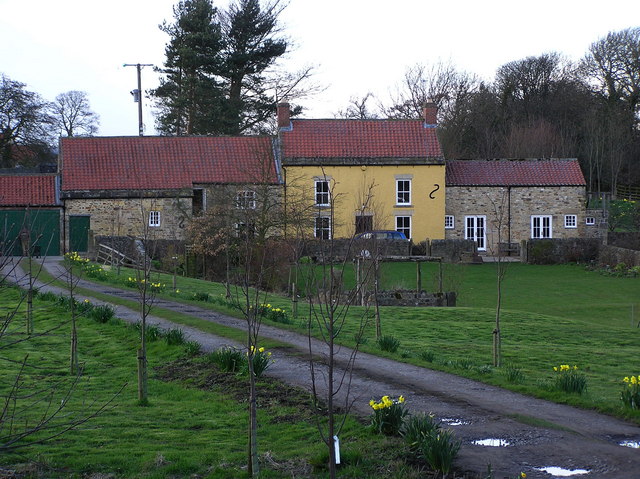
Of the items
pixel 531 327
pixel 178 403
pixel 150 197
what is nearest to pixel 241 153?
pixel 150 197

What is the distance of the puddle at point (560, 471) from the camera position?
27.5 feet

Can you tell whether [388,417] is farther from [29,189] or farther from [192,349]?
[29,189]

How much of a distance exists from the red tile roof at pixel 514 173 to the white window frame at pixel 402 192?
2.45m

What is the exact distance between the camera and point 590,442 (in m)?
9.52

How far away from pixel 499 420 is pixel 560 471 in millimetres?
2018

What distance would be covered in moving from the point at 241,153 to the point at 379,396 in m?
33.9

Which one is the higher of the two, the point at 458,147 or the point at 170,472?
the point at 458,147

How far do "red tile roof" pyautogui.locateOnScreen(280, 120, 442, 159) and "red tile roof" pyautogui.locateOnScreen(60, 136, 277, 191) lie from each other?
207 centimetres

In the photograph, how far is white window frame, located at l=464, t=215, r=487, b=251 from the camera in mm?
45938

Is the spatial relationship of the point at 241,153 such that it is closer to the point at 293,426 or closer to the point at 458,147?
the point at 458,147

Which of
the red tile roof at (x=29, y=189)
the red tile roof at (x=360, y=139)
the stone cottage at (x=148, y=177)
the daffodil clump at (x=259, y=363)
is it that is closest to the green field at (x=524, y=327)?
the daffodil clump at (x=259, y=363)

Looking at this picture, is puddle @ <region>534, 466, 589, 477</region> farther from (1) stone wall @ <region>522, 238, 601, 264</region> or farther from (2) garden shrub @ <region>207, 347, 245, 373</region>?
(1) stone wall @ <region>522, 238, 601, 264</region>

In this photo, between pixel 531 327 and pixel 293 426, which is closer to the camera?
pixel 293 426

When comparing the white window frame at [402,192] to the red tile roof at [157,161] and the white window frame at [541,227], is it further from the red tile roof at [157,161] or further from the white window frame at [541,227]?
the white window frame at [541,227]
